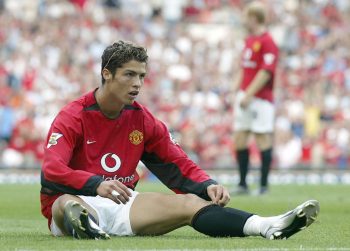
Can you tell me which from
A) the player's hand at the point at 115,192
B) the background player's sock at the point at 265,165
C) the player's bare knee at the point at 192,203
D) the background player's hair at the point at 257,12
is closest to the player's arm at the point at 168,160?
the player's bare knee at the point at 192,203

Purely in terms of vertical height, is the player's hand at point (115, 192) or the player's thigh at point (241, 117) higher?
the player's hand at point (115, 192)

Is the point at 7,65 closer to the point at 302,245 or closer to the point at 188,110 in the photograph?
the point at 188,110

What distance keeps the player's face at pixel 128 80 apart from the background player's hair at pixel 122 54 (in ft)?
0.10

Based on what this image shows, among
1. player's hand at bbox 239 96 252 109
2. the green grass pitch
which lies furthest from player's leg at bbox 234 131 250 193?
the green grass pitch

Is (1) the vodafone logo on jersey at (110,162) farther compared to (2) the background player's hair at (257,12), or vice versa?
(2) the background player's hair at (257,12)

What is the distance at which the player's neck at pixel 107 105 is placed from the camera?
7621mm

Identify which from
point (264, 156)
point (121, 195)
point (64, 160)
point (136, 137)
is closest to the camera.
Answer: point (121, 195)

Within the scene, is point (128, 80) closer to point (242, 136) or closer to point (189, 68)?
point (242, 136)

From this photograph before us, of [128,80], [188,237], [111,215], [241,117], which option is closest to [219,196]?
[188,237]

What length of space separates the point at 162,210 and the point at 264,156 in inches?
283

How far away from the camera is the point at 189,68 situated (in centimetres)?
2477

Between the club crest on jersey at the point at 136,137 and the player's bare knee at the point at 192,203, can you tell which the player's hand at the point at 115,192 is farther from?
the club crest on jersey at the point at 136,137

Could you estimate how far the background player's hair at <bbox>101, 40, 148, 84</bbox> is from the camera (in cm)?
746

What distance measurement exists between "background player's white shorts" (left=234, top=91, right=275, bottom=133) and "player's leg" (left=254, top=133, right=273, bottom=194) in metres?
0.09
